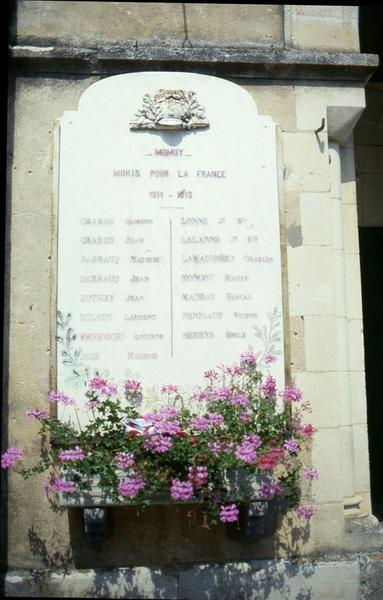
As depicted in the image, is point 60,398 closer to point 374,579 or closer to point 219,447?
point 219,447

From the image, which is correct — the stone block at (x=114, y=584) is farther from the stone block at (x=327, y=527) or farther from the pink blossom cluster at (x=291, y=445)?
the pink blossom cluster at (x=291, y=445)

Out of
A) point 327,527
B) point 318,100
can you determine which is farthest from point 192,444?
point 318,100

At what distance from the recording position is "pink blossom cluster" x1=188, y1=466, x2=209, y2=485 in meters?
3.22

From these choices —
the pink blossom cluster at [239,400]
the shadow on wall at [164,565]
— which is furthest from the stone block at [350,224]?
the shadow on wall at [164,565]

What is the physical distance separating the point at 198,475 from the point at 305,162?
1901mm

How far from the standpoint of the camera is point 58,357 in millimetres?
3594

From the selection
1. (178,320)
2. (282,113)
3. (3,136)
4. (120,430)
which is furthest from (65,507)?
(282,113)

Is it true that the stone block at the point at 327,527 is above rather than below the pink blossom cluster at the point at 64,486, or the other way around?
below

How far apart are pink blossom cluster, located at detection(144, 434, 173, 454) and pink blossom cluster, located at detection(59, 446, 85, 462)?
1.03 feet

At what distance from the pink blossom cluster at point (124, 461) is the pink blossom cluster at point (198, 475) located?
29cm

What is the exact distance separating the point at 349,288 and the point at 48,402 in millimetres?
1921

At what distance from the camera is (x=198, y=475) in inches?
126

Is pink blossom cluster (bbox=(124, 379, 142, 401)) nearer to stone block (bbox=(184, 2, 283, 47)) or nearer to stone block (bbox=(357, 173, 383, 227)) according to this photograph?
stone block (bbox=(184, 2, 283, 47))

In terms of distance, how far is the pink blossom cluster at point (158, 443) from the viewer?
3.24 meters
